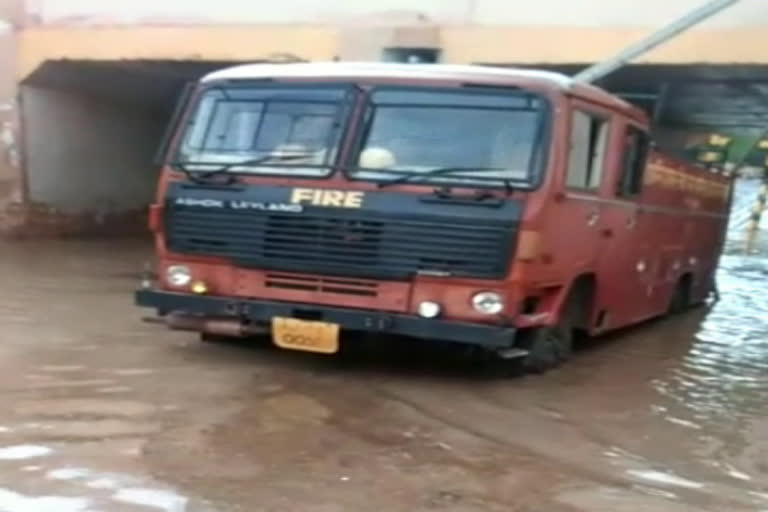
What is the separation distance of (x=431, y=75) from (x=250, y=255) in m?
1.69

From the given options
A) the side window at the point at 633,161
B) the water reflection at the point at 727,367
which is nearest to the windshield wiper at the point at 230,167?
the side window at the point at 633,161

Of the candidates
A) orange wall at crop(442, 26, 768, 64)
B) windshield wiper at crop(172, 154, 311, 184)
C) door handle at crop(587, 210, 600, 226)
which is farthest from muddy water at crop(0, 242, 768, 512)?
orange wall at crop(442, 26, 768, 64)

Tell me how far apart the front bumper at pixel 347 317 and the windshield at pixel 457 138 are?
902 millimetres

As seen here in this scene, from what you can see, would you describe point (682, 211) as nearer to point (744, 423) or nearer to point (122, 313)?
point (744, 423)

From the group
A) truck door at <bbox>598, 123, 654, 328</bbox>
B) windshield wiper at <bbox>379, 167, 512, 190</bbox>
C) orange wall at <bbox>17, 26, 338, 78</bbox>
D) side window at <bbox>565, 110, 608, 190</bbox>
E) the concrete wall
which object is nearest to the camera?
windshield wiper at <bbox>379, 167, 512, 190</bbox>

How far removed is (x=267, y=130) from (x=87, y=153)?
11.6 m

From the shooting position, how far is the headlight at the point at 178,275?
8562mm

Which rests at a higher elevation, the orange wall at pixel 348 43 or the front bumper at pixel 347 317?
the orange wall at pixel 348 43

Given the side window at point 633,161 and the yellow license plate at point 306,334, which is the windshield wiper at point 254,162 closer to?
the yellow license plate at point 306,334

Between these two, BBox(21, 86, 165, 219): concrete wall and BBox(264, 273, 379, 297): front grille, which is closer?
BBox(264, 273, 379, 297): front grille

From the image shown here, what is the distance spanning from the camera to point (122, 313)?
37.5ft

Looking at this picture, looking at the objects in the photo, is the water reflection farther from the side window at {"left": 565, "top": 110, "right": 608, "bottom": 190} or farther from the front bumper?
the side window at {"left": 565, "top": 110, "right": 608, "bottom": 190}

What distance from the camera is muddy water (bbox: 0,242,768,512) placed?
5.91 meters

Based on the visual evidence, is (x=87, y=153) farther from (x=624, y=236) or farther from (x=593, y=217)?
(x=593, y=217)
